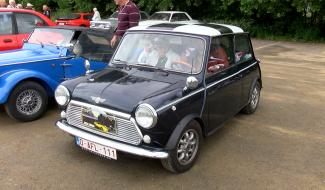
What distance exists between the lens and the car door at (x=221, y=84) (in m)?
4.49

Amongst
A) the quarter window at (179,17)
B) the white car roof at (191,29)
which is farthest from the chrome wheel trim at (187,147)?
the quarter window at (179,17)

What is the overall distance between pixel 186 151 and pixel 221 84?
1125mm

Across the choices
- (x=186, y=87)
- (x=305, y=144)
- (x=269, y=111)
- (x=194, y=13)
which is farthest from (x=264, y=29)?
(x=186, y=87)

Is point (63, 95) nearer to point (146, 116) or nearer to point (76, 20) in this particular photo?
point (146, 116)

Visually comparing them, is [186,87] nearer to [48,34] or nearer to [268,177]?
[268,177]

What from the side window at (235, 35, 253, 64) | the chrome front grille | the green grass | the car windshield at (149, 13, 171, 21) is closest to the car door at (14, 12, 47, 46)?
the chrome front grille

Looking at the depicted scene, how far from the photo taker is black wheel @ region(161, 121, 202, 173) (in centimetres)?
385

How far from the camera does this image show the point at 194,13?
23.2 metres

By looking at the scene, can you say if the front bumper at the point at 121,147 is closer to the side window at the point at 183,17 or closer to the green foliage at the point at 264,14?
the side window at the point at 183,17

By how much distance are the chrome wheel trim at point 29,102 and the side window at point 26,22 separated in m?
2.81

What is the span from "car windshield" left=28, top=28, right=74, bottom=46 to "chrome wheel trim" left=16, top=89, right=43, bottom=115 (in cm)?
124

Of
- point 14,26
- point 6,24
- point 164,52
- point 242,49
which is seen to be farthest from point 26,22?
point 242,49

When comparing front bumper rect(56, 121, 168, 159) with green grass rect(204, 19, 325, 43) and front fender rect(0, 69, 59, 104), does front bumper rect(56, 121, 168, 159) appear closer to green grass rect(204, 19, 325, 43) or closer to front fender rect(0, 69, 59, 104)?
front fender rect(0, 69, 59, 104)

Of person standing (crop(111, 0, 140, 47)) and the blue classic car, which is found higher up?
person standing (crop(111, 0, 140, 47))
